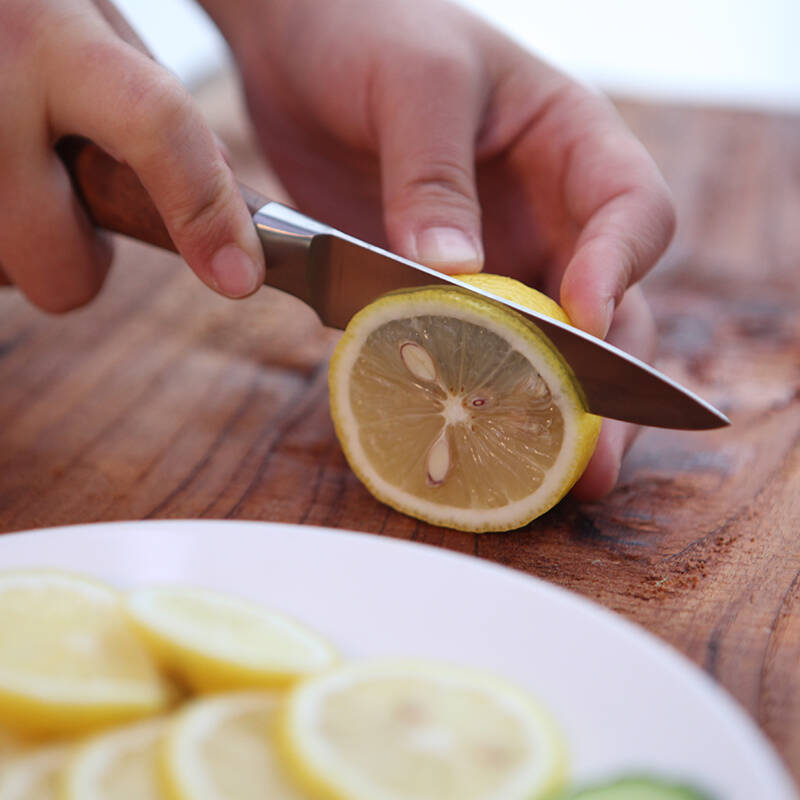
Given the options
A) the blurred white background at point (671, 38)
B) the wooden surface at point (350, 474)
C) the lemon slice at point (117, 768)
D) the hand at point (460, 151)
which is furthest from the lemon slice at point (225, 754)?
the blurred white background at point (671, 38)

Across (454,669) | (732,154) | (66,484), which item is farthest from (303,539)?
(732,154)

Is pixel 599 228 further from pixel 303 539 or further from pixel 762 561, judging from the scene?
pixel 303 539

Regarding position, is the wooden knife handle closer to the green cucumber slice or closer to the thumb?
the thumb

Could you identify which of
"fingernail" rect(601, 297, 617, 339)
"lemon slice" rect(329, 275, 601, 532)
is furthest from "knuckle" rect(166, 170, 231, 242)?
"fingernail" rect(601, 297, 617, 339)

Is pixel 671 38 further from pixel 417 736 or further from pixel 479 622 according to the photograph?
pixel 417 736

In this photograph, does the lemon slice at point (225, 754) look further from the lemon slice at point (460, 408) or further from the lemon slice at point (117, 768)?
the lemon slice at point (460, 408)

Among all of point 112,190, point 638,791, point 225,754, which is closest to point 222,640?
point 225,754
